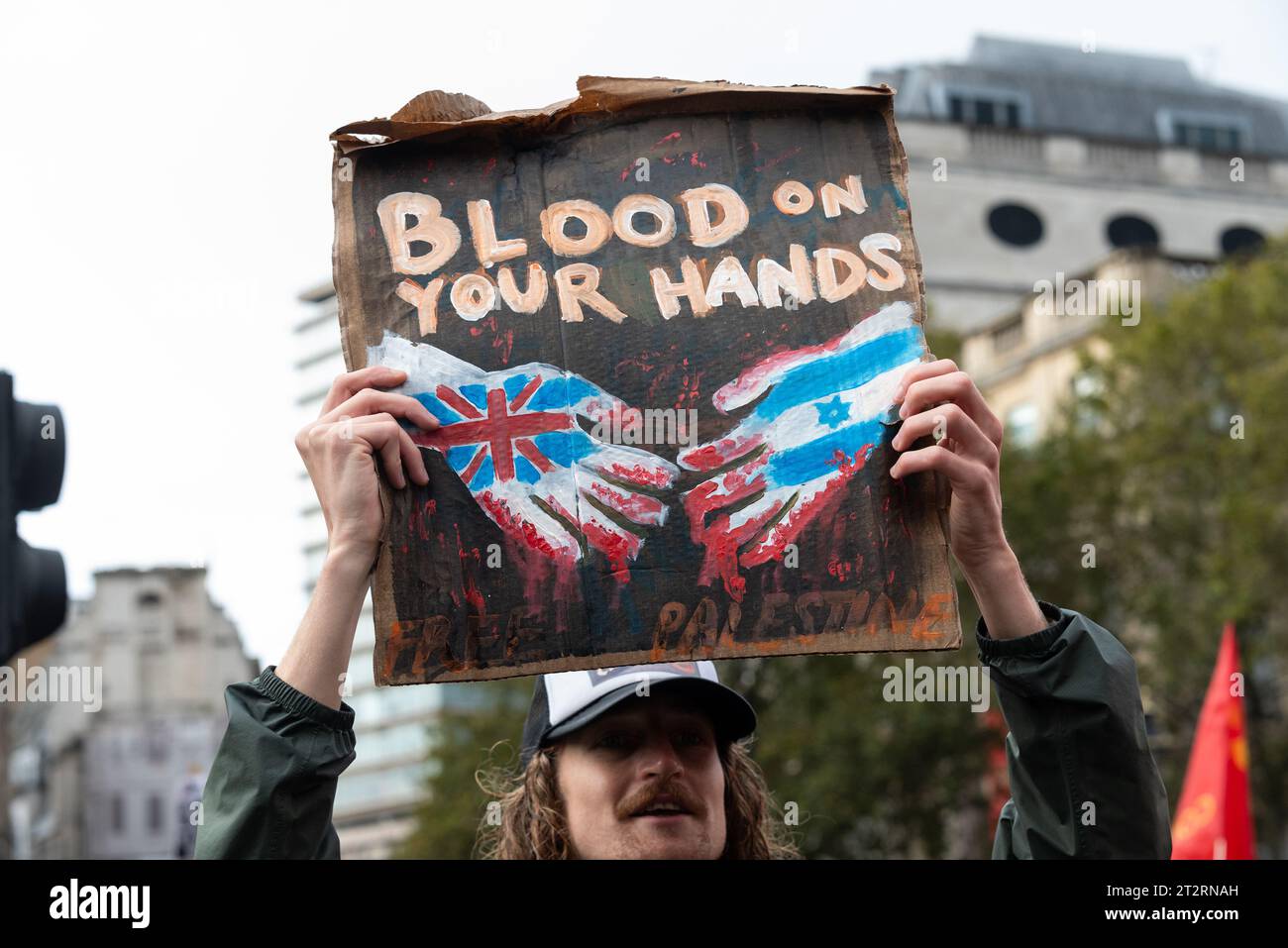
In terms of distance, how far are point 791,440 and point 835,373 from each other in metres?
0.16

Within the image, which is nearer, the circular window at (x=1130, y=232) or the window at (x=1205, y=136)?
the circular window at (x=1130, y=232)

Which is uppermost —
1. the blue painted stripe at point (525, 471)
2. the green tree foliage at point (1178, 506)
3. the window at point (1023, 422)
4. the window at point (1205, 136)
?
the window at point (1205, 136)

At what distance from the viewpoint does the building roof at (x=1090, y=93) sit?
55406 millimetres

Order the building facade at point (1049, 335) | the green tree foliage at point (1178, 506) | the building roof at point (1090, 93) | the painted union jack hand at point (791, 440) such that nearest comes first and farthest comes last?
the painted union jack hand at point (791, 440) < the green tree foliage at point (1178, 506) < the building facade at point (1049, 335) < the building roof at point (1090, 93)

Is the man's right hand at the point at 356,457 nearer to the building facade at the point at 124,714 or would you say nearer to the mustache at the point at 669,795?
→ the mustache at the point at 669,795

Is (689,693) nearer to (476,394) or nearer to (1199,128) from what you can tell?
(476,394)

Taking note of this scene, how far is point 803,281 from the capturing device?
158 inches

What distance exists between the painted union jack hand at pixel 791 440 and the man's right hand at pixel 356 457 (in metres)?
0.58

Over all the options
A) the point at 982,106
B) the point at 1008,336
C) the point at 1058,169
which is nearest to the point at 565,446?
the point at 1008,336

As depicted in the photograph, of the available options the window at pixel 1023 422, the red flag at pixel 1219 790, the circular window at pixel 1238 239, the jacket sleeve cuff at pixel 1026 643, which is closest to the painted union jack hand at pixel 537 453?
the jacket sleeve cuff at pixel 1026 643

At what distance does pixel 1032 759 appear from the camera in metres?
3.67

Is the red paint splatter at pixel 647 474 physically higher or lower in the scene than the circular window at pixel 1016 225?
lower
